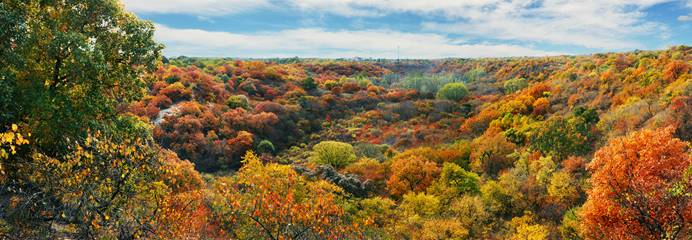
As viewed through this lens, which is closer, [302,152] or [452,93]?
[302,152]

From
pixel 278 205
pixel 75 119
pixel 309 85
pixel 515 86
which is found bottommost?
pixel 309 85

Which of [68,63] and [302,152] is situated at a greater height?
[68,63]

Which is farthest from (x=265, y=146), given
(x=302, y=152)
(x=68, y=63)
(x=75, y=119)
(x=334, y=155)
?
(x=68, y=63)

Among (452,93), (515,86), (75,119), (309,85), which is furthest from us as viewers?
(309,85)

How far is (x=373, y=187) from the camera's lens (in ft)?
156

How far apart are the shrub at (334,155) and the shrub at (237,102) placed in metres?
28.5

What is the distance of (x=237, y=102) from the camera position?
8456cm

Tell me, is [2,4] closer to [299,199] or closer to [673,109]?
[299,199]

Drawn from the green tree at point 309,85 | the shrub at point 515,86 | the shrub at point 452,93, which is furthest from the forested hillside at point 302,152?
the green tree at point 309,85

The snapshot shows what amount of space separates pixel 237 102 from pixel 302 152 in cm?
1957

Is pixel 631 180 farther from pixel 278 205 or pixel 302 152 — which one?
pixel 302 152

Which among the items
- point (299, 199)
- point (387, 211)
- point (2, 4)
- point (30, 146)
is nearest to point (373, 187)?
point (387, 211)

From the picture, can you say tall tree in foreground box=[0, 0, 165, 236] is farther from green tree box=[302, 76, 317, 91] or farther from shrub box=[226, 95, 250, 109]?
green tree box=[302, 76, 317, 91]

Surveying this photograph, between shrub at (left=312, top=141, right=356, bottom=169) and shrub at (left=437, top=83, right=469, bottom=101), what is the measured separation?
172ft
